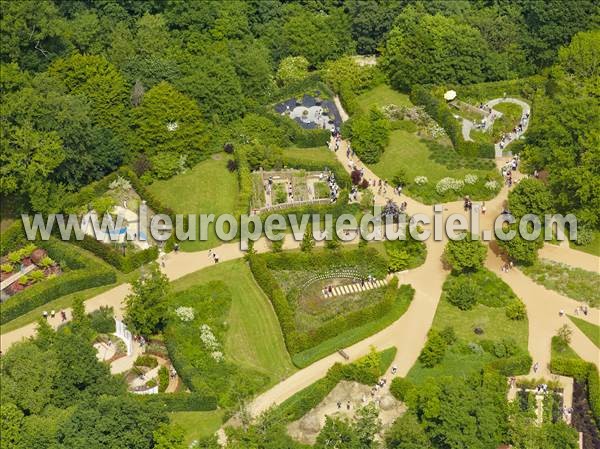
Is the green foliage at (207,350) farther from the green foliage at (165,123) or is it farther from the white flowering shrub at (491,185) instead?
the white flowering shrub at (491,185)

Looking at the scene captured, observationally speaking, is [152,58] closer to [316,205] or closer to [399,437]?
[316,205]

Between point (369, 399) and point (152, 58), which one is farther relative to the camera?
point (152, 58)

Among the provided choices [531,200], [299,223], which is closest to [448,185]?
[531,200]

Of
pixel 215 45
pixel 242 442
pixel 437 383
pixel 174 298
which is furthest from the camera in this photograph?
pixel 215 45

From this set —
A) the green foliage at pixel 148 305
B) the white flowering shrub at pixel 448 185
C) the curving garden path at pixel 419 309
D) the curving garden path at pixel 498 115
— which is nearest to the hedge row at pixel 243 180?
the curving garden path at pixel 419 309

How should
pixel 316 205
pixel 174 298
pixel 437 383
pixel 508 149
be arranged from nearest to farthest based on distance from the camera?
1. pixel 437 383
2. pixel 174 298
3. pixel 316 205
4. pixel 508 149

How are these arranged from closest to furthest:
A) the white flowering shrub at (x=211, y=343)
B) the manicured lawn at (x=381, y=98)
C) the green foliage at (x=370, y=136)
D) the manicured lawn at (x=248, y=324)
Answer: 1. the white flowering shrub at (x=211, y=343)
2. the manicured lawn at (x=248, y=324)
3. the green foliage at (x=370, y=136)
4. the manicured lawn at (x=381, y=98)

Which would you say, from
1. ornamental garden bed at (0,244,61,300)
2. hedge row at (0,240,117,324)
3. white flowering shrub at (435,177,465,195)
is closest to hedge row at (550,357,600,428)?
white flowering shrub at (435,177,465,195)

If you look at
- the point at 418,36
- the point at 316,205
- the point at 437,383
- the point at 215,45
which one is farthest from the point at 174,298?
the point at 418,36
